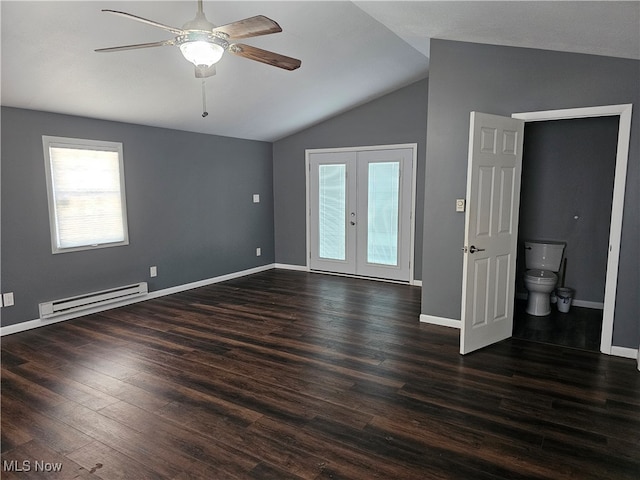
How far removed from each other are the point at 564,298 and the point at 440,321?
1.53 meters

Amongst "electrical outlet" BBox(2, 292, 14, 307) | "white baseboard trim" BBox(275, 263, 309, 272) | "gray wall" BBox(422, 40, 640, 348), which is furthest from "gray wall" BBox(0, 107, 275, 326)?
"gray wall" BBox(422, 40, 640, 348)

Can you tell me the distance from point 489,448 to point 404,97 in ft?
15.2

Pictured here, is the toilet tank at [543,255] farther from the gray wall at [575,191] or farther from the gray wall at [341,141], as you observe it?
the gray wall at [341,141]

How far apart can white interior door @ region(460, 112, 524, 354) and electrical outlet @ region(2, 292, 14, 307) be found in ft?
13.9

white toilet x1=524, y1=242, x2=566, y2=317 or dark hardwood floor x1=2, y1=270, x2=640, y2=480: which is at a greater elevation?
white toilet x1=524, y1=242, x2=566, y2=317

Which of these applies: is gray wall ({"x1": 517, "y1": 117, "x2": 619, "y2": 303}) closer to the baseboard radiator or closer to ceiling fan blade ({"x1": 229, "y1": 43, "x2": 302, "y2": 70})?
ceiling fan blade ({"x1": 229, "y1": 43, "x2": 302, "y2": 70})

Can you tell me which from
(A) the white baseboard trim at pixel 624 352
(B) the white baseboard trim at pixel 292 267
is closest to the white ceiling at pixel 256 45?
(A) the white baseboard trim at pixel 624 352

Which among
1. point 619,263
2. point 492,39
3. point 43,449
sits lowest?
point 43,449

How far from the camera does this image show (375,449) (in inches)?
87.4

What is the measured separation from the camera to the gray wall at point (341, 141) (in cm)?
561

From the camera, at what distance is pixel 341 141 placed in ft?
20.4

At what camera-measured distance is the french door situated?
19.1ft

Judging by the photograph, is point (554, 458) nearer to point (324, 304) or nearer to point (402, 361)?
point (402, 361)

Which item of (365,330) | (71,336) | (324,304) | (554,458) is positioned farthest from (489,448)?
(71,336)
